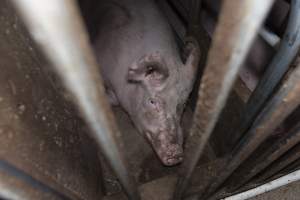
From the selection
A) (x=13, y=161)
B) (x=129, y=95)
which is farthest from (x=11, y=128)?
(x=129, y=95)

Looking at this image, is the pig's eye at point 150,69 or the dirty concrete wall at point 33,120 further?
the pig's eye at point 150,69

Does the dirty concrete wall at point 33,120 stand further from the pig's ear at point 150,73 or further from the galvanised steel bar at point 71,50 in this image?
the pig's ear at point 150,73

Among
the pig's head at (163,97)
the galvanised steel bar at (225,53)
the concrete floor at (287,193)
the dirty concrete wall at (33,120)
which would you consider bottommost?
the concrete floor at (287,193)

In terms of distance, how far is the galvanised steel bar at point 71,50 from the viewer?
0.30m

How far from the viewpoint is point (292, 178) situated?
49.4 inches

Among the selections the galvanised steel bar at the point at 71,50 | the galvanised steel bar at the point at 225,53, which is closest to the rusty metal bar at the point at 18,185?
the galvanised steel bar at the point at 71,50

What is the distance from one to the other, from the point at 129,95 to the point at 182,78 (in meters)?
0.27

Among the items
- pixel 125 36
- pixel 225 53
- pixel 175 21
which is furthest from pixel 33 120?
pixel 175 21

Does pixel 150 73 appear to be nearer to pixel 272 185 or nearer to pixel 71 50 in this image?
pixel 272 185

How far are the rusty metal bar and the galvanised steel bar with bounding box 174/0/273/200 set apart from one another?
1.15ft

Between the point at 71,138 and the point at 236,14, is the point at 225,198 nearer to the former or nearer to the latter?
the point at 71,138

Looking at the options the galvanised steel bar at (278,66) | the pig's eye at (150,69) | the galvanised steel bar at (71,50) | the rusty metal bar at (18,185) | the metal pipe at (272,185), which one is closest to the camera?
the galvanised steel bar at (71,50)

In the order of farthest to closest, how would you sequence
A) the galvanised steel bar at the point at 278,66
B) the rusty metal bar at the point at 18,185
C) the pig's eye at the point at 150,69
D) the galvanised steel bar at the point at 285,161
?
the pig's eye at the point at 150,69 → the galvanised steel bar at the point at 285,161 → the galvanised steel bar at the point at 278,66 → the rusty metal bar at the point at 18,185

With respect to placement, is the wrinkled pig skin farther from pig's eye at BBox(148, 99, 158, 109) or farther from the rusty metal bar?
the rusty metal bar
